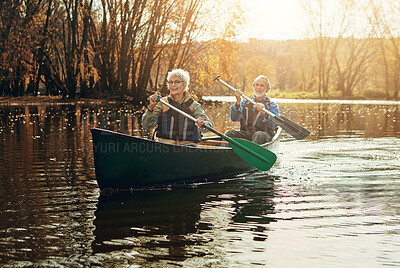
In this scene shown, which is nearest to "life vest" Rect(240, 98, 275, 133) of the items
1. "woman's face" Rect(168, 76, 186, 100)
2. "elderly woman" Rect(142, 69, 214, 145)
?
"elderly woman" Rect(142, 69, 214, 145)

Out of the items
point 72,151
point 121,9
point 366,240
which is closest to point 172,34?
point 121,9

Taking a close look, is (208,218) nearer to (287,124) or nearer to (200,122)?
(200,122)

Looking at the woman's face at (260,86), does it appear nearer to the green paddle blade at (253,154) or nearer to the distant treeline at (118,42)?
the green paddle blade at (253,154)

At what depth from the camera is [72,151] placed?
29.5 ft

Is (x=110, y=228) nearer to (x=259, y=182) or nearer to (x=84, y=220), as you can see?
(x=84, y=220)

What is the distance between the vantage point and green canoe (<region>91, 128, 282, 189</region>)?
5.45 m

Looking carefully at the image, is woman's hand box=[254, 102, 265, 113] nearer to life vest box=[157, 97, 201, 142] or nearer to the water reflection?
life vest box=[157, 97, 201, 142]

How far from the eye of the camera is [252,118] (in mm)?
8211

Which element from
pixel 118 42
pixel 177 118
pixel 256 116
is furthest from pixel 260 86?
pixel 118 42

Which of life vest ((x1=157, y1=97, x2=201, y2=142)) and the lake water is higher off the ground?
life vest ((x1=157, y1=97, x2=201, y2=142))

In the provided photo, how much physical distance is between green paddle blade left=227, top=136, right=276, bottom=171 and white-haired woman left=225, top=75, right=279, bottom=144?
2.84 feet

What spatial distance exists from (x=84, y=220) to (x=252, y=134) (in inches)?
165

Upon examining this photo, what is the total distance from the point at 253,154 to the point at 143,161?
5.62 ft

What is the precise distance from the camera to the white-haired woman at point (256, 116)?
7.91m
